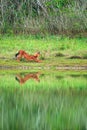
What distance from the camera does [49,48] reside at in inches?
1193

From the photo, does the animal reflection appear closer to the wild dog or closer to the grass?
the grass

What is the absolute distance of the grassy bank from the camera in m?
27.5

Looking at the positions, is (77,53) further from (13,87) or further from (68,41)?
(13,87)

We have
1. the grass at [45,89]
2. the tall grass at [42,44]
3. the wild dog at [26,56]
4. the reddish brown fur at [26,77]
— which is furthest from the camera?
the tall grass at [42,44]

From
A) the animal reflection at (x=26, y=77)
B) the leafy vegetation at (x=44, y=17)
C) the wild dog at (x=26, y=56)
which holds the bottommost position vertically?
the animal reflection at (x=26, y=77)

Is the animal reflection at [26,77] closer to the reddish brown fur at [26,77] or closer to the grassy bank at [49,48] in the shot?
the reddish brown fur at [26,77]

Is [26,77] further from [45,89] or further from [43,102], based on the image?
[43,102]

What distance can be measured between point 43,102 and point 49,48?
15.1 m

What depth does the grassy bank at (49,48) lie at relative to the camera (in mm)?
27516

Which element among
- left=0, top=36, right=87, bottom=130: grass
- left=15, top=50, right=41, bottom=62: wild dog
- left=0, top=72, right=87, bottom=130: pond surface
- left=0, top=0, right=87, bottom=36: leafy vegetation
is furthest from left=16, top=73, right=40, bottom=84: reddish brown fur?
left=0, top=0, right=87, bottom=36: leafy vegetation

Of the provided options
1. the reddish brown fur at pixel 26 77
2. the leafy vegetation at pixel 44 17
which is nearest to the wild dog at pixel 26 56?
the reddish brown fur at pixel 26 77

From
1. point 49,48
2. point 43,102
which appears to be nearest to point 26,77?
point 43,102

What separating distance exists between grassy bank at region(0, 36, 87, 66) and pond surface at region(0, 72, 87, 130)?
4.26m

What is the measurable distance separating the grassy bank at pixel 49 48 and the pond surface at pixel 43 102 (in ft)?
14.0
